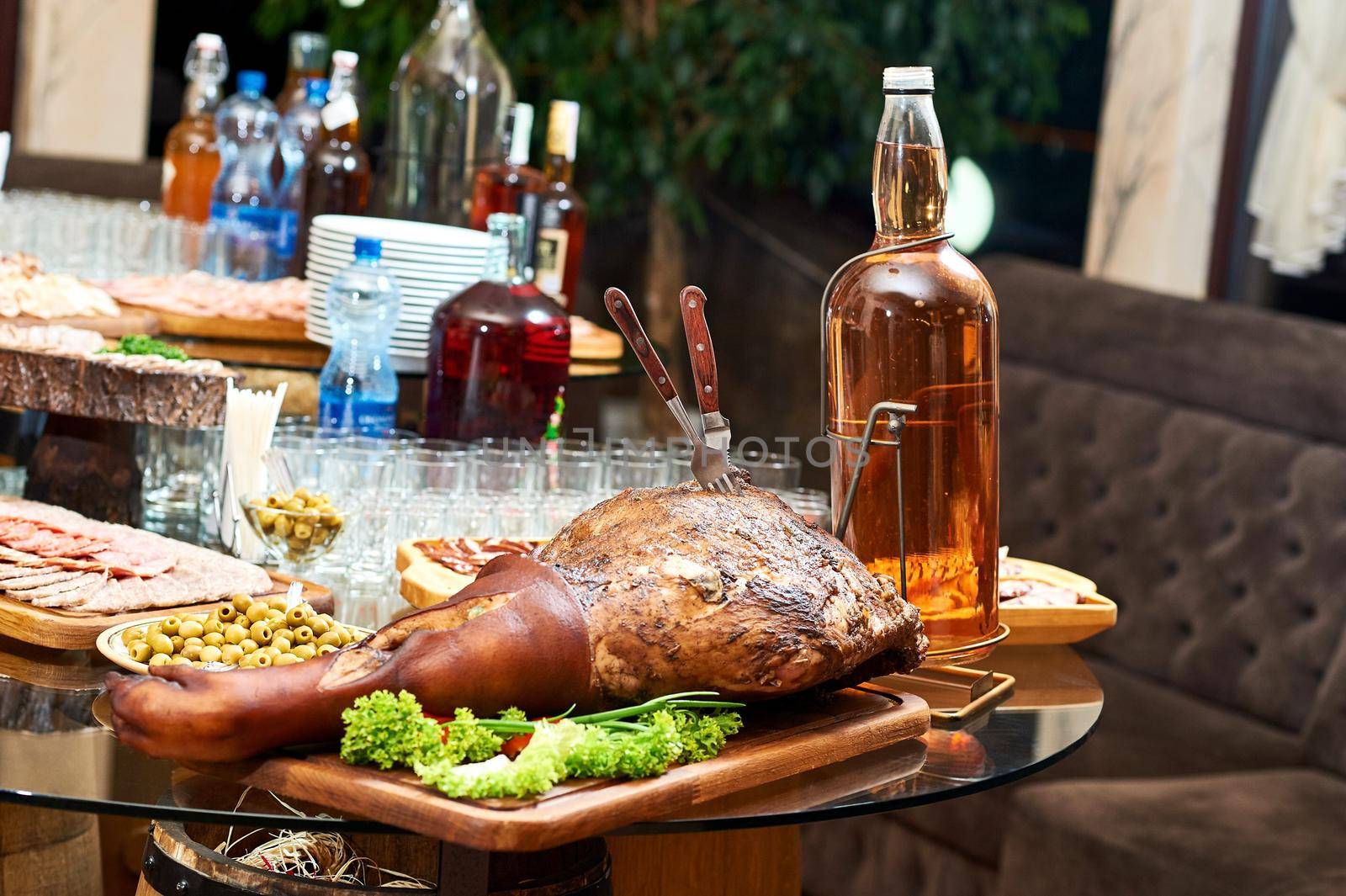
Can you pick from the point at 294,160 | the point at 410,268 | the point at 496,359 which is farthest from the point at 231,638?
the point at 294,160

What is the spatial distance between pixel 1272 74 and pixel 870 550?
366 cm

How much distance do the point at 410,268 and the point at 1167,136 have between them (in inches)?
117

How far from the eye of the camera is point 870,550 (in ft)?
4.84

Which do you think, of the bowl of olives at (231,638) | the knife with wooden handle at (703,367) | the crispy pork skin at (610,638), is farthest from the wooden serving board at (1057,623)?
the bowl of olives at (231,638)

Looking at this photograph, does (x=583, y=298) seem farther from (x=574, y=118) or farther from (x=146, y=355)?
(x=146, y=355)

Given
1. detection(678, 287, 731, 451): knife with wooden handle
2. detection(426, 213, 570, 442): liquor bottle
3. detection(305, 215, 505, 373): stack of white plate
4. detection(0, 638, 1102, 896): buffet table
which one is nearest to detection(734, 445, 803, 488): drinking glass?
detection(426, 213, 570, 442): liquor bottle

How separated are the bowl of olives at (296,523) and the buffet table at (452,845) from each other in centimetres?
29

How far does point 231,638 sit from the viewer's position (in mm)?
1308

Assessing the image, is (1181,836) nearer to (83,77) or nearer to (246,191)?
(246,191)

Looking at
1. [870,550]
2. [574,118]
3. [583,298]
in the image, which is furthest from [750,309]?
[870,550]

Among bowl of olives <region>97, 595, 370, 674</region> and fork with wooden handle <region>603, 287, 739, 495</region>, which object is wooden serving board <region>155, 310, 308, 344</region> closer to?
bowl of olives <region>97, 595, 370, 674</region>

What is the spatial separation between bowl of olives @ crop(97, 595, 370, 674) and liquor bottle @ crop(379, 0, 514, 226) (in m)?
1.72

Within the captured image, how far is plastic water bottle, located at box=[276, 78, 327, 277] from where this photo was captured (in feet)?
10.0

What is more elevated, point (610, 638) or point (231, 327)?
point (231, 327)
